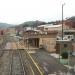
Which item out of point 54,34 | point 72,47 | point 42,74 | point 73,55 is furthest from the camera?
point 54,34

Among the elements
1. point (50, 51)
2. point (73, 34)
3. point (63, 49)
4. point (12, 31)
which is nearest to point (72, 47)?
point (63, 49)

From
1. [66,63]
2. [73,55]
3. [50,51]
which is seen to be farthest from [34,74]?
[50,51]

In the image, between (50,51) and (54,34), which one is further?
(54,34)

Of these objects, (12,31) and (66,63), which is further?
(12,31)

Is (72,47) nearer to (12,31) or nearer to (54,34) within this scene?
(54,34)

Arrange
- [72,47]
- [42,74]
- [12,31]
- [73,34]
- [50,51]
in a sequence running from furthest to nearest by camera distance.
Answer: [12,31] → [73,34] → [50,51] → [72,47] → [42,74]

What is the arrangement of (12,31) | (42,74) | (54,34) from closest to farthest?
1. (42,74)
2. (54,34)
3. (12,31)

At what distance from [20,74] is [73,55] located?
52.0 ft

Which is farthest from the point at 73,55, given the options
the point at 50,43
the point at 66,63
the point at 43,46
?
the point at 43,46

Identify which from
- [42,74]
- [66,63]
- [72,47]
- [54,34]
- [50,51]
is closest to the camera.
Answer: [42,74]

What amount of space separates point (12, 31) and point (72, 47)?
162m

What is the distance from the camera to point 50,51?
46812 mm

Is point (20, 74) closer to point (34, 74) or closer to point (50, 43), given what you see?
point (34, 74)

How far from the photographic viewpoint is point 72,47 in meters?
39.6
